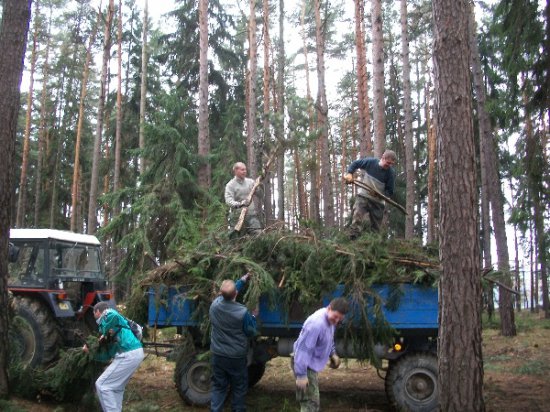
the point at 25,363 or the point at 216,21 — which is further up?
the point at 216,21

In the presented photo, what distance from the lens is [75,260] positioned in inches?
373

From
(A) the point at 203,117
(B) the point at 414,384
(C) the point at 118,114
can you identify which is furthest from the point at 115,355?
(C) the point at 118,114

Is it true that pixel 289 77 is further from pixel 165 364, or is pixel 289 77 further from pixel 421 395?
pixel 421 395

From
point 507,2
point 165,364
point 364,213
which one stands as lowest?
point 165,364

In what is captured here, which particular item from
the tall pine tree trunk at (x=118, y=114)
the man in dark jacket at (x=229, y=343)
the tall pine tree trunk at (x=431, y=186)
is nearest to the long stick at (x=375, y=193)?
the man in dark jacket at (x=229, y=343)

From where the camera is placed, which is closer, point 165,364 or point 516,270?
point 516,270

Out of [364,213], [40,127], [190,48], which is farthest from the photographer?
[40,127]

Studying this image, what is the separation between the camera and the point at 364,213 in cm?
850

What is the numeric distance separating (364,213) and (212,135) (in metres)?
17.5

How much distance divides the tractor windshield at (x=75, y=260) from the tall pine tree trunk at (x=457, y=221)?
6.60 meters

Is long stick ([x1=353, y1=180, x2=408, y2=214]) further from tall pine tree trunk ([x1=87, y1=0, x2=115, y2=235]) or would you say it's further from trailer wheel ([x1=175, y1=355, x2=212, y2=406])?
tall pine tree trunk ([x1=87, y1=0, x2=115, y2=235])

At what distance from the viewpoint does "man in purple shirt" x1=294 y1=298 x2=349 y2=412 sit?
17.8ft

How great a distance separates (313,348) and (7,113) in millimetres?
4935

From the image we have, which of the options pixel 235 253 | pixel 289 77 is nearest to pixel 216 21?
pixel 289 77
